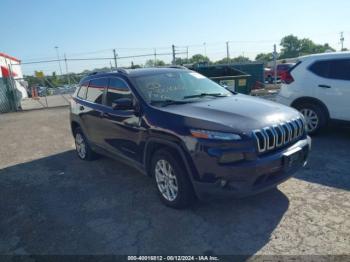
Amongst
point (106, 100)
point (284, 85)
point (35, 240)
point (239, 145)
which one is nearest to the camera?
point (239, 145)

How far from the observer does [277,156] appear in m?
3.37

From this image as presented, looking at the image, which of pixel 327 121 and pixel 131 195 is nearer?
pixel 131 195

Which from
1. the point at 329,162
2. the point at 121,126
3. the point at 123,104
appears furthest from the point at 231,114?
the point at 329,162

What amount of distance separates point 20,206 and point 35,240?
3.78ft

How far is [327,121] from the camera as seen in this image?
6.46 m

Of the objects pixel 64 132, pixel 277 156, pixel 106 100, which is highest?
pixel 106 100

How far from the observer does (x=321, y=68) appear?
6.40m

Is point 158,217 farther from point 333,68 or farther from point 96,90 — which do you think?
point 333,68

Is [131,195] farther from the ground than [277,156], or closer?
closer

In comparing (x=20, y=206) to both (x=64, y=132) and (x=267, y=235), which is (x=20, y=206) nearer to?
(x=267, y=235)

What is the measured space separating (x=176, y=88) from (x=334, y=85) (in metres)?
3.60

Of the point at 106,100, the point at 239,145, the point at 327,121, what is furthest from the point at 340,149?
the point at 106,100

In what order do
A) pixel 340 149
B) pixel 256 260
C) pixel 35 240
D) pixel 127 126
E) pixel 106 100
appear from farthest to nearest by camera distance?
1. pixel 340 149
2. pixel 106 100
3. pixel 127 126
4. pixel 35 240
5. pixel 256 260

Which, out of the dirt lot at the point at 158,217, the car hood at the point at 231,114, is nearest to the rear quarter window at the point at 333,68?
the dirt lot at the point at 158,217
